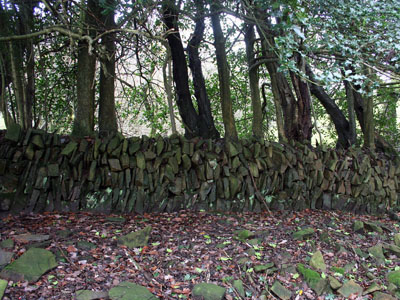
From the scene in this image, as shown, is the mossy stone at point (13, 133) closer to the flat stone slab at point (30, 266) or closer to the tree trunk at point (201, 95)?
the flat stone slab at point (30, 266)

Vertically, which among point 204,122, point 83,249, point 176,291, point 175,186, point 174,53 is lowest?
point 176,291

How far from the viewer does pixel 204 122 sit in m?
5.98

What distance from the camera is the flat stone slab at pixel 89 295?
2.35 meters

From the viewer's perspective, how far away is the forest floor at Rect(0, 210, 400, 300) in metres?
2.63

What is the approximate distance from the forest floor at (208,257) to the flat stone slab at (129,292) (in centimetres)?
7

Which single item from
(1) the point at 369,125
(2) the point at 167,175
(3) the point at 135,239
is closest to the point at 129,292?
(3) the point at 135,239

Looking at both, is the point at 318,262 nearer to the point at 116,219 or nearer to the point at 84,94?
the point at 116,219

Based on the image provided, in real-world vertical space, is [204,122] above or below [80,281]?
above

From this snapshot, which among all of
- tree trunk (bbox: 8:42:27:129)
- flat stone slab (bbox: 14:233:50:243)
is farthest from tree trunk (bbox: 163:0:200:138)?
flat stone slab (bbox: 14:233:50:243)

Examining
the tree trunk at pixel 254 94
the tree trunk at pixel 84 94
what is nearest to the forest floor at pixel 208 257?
the tree trunk at pixel 84 94

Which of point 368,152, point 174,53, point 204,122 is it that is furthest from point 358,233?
point 174,53

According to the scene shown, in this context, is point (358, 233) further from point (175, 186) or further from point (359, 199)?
point (175, 186)

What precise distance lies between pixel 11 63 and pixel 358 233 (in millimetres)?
4835

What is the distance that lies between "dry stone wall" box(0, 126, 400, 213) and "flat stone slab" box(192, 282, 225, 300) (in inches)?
74.2
